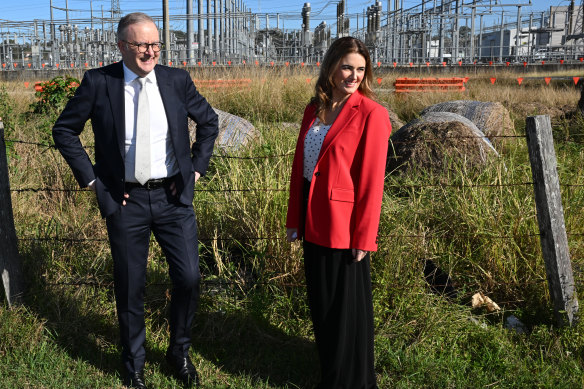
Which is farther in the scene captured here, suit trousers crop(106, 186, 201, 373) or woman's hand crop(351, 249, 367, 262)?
suit trousers crop(106, 186, 201, 373)

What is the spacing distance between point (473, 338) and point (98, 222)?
119 inches

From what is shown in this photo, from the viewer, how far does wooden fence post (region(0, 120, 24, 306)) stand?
12.0 ft

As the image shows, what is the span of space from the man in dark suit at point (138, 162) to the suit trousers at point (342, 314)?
2.17 feet

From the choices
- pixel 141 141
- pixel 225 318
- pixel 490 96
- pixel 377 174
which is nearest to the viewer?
pixel 377 174

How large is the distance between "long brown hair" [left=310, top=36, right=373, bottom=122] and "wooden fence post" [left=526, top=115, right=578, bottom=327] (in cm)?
122

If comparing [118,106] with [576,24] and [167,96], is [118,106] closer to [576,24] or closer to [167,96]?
[167,96]

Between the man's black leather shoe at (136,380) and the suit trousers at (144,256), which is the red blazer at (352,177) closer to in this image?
the suit trousers at (144,256)

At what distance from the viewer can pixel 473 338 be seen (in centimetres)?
351

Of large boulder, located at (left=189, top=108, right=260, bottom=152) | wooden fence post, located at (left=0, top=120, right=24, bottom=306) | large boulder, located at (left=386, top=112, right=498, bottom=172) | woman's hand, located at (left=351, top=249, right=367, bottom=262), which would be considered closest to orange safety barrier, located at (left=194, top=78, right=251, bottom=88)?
large boulder, located at (left=189, top=108, right=260, bottom=152)

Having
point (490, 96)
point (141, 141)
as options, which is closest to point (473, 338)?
point (141, 141)

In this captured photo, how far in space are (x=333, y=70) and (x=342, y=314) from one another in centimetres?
115

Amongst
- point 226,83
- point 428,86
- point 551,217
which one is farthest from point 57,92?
point 428,86

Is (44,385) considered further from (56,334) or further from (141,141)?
(141,141)

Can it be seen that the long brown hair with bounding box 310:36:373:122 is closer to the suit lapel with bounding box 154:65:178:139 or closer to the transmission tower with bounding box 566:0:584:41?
the suit lapel with bounding box 154:65:178:139
